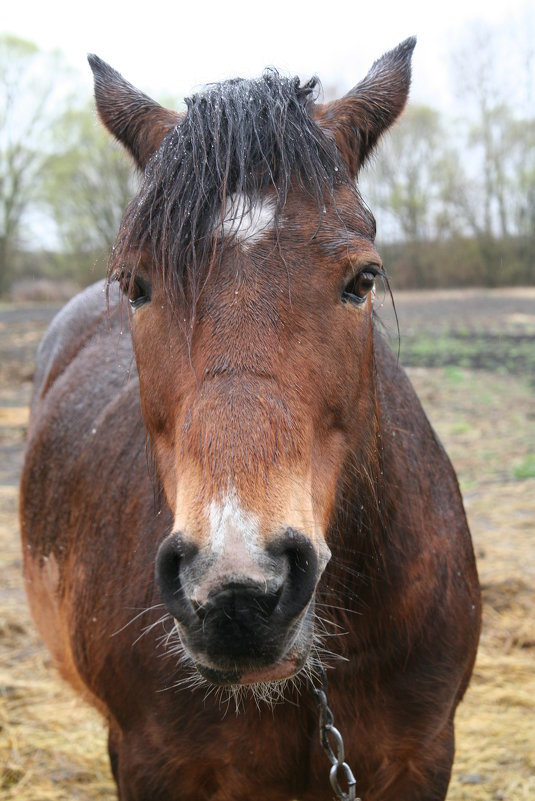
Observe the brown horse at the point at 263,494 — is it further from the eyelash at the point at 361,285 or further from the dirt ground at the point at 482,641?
the dirt ground at the point at 482,641

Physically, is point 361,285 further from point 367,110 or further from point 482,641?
point 482,641

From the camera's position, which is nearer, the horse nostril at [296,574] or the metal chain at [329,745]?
the horse nostril at [296,574]

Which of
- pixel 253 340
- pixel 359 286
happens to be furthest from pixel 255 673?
pixel 359 286

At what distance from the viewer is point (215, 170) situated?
2.05 metres

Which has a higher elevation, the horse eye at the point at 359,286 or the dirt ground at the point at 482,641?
the horse eye at the point at 359,286

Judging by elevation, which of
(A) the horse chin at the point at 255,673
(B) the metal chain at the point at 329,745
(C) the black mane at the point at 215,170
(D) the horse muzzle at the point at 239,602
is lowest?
→ (B) the metal chain at the point at 329,745

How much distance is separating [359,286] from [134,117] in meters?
1.09

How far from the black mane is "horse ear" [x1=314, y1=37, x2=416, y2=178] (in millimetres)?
194

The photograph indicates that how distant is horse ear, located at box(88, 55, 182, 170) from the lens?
2496 mm

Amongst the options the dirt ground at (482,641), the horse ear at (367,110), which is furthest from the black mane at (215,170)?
the dirt ground at (482,641)

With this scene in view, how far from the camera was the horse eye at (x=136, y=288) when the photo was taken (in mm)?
2168

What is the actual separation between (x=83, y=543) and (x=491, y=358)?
1258 centimetres

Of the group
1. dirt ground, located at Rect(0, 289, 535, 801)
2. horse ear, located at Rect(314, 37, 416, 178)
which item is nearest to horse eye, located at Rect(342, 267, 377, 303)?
horse ear, located at Rect(314, 37, 416, 178)

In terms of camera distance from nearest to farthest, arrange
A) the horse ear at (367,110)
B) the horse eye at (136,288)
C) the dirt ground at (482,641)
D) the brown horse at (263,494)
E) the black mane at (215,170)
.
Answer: the brown horse at (263,494)
the black mane at (215,170)
the horse eye at (136,288)
the horse ear at (367,110)
the dirt ground at (482,641)
